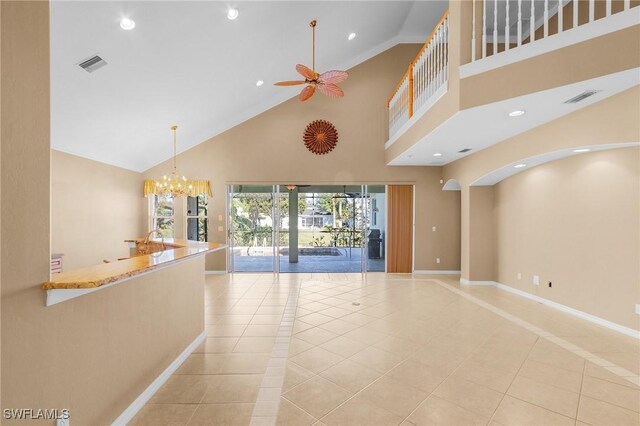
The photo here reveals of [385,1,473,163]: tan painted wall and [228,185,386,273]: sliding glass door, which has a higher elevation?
[385,1,473,163]: tan painted wall

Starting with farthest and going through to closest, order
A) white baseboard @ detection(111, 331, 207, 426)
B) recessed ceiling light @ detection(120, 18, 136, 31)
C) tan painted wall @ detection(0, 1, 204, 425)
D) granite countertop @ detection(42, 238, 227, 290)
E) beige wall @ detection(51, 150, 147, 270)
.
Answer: beige wall @ detection(51, 150, 147, 270)
recessed ceiling light @ detection(120, 18, 136, 31)
white baseboard @ detection(111, 331, 207, 426)
granite countertop @ detection(42, 238, 227, 290)
tan painted wall @ detection(0, 1, 204, 425)

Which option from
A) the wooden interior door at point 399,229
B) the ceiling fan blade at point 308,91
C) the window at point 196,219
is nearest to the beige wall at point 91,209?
the window at point 196,219

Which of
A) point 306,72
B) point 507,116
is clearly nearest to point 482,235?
point 507,116

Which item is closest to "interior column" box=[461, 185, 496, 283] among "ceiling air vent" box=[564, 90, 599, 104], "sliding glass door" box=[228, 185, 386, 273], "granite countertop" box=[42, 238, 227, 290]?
"sliding glass door" box=[228, 185, 386, 273]

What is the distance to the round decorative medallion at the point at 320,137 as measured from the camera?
281 inches

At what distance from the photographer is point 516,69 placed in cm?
304

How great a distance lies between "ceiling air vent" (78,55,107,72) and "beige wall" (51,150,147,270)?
2.25 meters

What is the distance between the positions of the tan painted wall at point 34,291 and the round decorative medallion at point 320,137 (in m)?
5.80

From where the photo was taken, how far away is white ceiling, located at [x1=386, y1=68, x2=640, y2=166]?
112 inches

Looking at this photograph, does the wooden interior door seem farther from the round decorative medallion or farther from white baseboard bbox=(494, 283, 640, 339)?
white baseboard bbox=(494, 283, 640, 339)

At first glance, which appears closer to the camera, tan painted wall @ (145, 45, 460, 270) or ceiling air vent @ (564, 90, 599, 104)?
ceiling air vent @ (564, 90, 599, 104)

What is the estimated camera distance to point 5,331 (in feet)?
4.11

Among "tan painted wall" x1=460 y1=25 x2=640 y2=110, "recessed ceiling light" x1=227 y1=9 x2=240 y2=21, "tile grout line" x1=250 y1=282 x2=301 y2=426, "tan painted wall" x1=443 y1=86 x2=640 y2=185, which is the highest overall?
"recessed ceiling light" x1=227 y1=9 x2=240 y2=21

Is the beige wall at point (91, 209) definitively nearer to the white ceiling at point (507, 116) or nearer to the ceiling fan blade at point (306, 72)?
the ceiling fan blade at point (306, 72)
